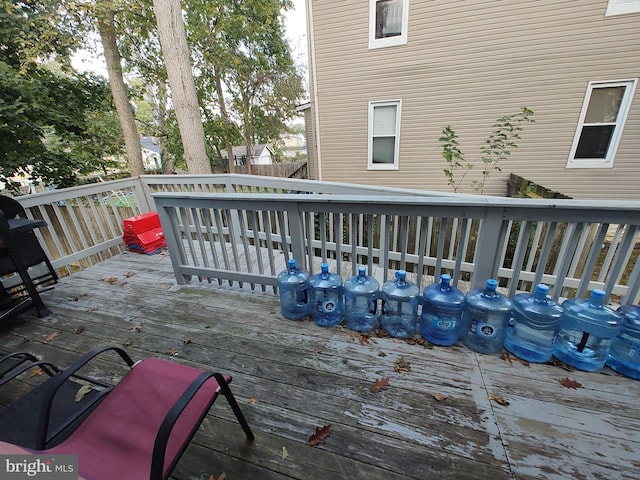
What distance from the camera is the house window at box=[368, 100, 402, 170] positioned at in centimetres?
572

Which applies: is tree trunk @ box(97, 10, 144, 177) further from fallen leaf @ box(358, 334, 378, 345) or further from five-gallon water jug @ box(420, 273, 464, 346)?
five-gallon water jug @ box(420, 273, 464, 346)

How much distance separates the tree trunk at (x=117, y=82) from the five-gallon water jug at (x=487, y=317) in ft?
28.3

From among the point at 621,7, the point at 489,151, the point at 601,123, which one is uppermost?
the point at 621,7

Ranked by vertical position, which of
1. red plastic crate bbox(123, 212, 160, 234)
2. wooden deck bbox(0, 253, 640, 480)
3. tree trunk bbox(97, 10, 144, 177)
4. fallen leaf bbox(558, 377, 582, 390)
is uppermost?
tree trunk bbox(97, 10, 144, 177)

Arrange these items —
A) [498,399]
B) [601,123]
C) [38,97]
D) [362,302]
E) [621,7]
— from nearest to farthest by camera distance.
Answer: [498,399], [362,302], [621,7], [38,97], [601,123]

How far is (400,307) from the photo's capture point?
6.65ft

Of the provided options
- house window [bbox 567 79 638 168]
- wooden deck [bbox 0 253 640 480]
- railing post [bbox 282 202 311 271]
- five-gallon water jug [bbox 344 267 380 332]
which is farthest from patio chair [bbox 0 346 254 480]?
house window [bbox 567 79 638 168]

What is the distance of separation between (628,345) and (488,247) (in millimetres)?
976

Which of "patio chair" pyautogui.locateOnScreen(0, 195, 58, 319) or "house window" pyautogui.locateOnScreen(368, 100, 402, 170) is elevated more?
"house window" pyautogui.locateOnScreen(368, 100, 402, 170)

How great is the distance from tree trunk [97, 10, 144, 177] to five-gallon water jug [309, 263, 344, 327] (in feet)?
24.9

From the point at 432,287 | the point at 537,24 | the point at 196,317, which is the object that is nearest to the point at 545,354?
the point at 432,287

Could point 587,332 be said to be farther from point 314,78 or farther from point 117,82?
point 117,82

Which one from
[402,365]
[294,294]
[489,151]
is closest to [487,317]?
[402,365]

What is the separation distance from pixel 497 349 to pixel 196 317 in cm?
248
